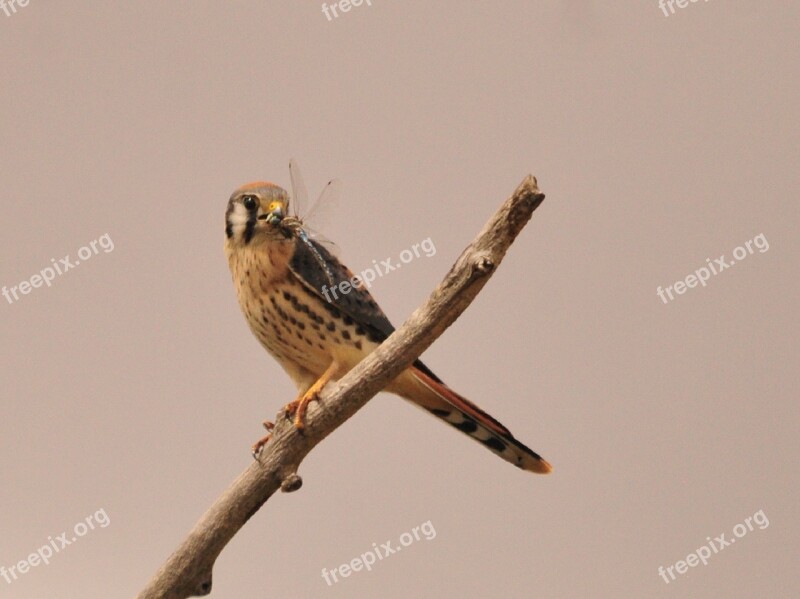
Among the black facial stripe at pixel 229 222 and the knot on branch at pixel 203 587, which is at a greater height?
the black facial stripe at pixel 229 222

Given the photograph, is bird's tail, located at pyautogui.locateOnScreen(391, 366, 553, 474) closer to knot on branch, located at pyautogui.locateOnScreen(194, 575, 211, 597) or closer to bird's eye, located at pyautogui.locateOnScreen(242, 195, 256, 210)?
bird's eye, located at pyautogui.locateOnScreen(242, 195, 256, 210)

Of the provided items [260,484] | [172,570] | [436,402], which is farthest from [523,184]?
[172,570]

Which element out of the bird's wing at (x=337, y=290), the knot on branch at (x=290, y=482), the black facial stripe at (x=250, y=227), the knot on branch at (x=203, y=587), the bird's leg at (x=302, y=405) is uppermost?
the black facial stripe at (x=250, y=227)

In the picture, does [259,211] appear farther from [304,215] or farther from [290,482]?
[290,482]

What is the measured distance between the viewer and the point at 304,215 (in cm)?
235

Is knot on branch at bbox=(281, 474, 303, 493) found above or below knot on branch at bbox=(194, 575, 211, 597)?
above

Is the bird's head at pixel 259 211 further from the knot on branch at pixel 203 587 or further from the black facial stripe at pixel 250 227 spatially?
the knot on branch at pixel 203 587

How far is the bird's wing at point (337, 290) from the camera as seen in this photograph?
2383mm

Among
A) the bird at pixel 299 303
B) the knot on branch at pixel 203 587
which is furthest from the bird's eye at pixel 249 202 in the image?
the knot on branch at pixel 203 587

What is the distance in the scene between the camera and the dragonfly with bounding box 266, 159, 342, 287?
2326mm

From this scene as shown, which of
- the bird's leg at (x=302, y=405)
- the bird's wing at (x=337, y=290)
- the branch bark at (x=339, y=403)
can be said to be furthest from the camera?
the bird's wing at (x=337, y=290)

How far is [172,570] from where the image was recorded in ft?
7.98

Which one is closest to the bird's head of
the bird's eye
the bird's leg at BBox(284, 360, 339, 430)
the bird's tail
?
the bird's eye

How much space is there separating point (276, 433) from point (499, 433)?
59cm
